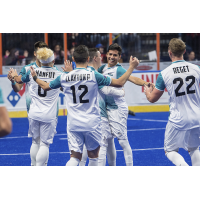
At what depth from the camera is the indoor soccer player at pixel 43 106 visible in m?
5.93

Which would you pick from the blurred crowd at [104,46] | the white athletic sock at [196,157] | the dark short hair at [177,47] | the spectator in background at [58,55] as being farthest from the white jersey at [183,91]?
the spectator in background at [58,55]

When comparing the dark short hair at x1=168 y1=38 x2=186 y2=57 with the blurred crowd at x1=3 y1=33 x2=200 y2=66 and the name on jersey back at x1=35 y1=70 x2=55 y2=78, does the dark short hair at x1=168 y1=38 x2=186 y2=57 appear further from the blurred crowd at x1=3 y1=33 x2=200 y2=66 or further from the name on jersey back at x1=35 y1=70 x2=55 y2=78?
the blurred crowd at x1=3 y1=33 x2=200 y2=66

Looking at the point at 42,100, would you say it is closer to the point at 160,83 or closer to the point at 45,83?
the point at 45,83

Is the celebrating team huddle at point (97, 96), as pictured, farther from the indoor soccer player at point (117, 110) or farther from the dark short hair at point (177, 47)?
the indoor soccer player at point (117, 110)

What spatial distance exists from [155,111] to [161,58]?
2.75m

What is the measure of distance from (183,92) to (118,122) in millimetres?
1486

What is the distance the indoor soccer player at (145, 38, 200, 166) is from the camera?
16.9ft

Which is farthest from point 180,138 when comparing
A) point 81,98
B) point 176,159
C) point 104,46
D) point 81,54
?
point 104,46

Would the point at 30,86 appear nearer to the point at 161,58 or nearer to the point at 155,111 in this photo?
the point at 155,111

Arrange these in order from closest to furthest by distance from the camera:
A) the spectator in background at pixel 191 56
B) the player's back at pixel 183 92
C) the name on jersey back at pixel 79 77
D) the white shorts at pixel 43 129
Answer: the name on jersey back at pixel 79 77 < the player's back at pixel 183 92 < the white shorts at pixel 43 129 < the spectator in background at pixel 191 56

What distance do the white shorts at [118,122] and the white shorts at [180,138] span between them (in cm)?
104

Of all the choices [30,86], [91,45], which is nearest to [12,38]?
[91,45]

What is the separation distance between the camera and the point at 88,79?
501 centimetres

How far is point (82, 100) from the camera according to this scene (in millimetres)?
5062
